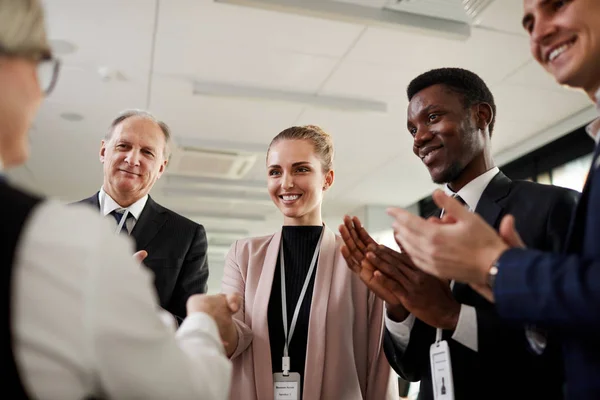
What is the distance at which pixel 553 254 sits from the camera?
2.99 ft

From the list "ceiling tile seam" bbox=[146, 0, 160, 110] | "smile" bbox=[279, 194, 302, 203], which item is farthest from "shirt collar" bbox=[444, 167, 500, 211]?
"ceiling tile seam" bbox=[146, 0, 160, 110]

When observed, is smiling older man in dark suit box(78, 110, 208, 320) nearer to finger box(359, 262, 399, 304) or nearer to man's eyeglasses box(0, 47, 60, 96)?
finger box(359, 262, 399, 304)

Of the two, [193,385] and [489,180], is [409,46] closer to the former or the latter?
[489,180]

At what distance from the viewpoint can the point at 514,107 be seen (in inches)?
191

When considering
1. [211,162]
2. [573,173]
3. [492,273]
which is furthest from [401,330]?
[211,162]

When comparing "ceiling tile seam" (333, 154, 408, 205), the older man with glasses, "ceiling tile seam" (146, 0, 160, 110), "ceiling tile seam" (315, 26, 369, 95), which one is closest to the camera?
the older man with glasses

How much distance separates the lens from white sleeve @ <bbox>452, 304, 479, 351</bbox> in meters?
1.29

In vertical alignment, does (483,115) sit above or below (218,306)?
above

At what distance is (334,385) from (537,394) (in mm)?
616

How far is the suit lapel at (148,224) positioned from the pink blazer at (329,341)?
1.22ft

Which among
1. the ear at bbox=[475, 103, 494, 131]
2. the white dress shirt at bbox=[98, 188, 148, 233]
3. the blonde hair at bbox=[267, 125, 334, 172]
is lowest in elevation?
the white dress shirt at bbox=[98, 188, 148, 233]

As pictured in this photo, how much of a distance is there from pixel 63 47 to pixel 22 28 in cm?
347

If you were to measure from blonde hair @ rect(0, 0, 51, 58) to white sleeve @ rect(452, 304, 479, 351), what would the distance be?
1097mm

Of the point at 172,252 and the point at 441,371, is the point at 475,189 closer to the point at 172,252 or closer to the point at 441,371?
the point at 441,371
